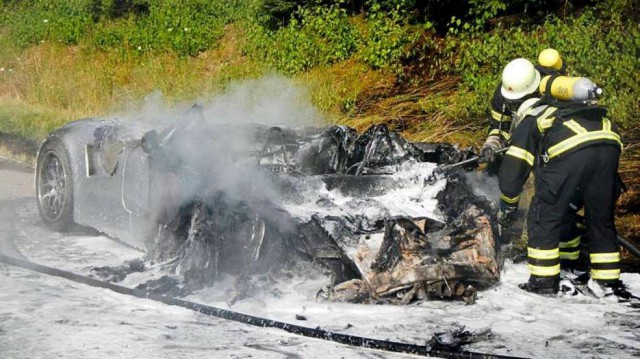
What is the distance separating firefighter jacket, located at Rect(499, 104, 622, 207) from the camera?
17.3 ft

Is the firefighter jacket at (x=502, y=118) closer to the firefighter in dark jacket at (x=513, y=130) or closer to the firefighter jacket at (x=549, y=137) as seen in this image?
the firefighter in dark jacket at (x=513, y=130)

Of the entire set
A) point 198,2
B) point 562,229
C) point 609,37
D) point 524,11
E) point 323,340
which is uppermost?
point 198,2

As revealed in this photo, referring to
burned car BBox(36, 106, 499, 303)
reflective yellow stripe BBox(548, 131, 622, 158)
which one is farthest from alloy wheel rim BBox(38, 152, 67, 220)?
reflective yellow stripe BBox(548, 131, 622, 158)

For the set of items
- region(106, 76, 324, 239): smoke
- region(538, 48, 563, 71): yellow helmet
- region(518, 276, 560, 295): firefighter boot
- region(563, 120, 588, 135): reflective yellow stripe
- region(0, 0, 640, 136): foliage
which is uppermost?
region(0, 0, 640, 136): foliage

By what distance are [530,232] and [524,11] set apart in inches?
260

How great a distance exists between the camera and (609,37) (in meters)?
8.92

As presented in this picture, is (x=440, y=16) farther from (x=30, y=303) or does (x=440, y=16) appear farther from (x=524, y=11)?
(x=30, y=303)

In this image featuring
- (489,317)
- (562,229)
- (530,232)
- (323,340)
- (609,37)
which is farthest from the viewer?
(609,37)

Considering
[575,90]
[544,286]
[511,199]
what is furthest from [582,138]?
[544,286]

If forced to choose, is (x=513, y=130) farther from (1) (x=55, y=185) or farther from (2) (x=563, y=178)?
(1) (x=55, y=185)

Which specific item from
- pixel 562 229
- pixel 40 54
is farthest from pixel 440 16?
pixel 40 54

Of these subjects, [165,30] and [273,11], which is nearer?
[273,11]

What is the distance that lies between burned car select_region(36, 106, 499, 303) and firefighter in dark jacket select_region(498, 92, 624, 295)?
0.36 metres

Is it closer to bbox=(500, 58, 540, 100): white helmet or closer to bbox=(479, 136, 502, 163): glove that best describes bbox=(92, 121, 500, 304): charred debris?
bbox=(479, 136, 502, 163): glove
